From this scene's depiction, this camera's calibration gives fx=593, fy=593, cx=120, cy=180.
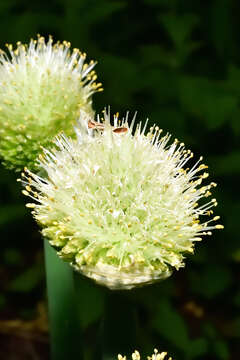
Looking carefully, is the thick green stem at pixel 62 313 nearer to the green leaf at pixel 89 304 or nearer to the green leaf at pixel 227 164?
the green leaf at pixel 89 304

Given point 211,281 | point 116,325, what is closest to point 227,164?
point 211,281

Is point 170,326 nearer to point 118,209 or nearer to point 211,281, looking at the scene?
point 211,281

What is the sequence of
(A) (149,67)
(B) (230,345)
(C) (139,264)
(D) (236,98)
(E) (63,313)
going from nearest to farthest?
(C) (139,264) → (E) (63,313) → (D) (236,98) → (B) (230,345) → (A) (149,67)

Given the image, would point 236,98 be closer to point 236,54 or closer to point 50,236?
point 236,54

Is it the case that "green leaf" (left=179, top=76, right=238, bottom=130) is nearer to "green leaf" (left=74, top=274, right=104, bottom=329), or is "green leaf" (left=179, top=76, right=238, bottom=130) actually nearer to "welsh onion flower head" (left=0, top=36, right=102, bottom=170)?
"green leaf" (left=74, top=274, right=104, bottom=329)

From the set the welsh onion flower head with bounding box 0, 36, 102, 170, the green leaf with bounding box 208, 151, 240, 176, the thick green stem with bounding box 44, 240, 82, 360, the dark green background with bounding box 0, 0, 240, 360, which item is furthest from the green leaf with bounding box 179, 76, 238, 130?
the thick green stem with bounding box 44, 240, 82, 360

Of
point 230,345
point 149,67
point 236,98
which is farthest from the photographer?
point 149,67

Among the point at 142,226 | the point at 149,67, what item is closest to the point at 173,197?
the point at 142,226
